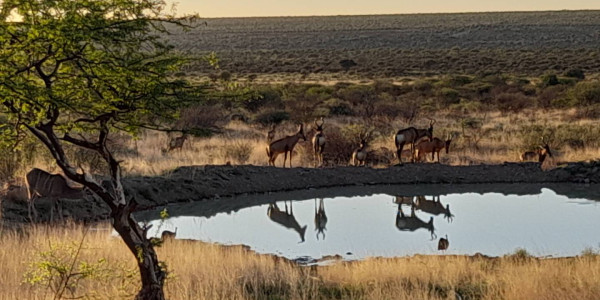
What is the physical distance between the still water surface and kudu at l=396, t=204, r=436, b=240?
0.07 ft

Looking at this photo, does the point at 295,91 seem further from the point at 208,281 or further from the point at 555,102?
the point at 208,281

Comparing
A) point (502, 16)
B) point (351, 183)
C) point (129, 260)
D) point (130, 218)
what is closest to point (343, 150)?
point (351, 183)

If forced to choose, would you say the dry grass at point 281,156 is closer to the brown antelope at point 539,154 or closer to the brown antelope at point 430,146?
the brown antelope at point 539,154

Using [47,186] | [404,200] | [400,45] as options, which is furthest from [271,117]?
[400,45]

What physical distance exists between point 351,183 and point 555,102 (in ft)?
75.3

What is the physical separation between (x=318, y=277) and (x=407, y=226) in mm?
6077

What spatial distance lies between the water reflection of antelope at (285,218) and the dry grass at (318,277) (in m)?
3.47

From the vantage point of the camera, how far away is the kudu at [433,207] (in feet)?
55.5

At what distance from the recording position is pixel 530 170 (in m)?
20.7

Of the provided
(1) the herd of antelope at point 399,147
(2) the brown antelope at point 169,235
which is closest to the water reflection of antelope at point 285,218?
(2) the brown antelope at point 169,235

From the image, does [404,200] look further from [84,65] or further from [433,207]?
[84,65]

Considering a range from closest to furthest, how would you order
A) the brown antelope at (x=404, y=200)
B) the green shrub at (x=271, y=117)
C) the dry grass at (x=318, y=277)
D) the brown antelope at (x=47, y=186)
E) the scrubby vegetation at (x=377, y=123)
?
the dry grass at (x=318, y=277)
the brown antelope at (x=47, y=186)
the brown antelope at (x=404, y=200)
the scrubby vegetation at (x=377, y=123)
the green shrub at (x=271, y=117)

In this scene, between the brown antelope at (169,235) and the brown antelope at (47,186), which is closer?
the brown antelope at (169,235)

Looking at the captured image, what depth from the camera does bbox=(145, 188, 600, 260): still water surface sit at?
13.6 m
